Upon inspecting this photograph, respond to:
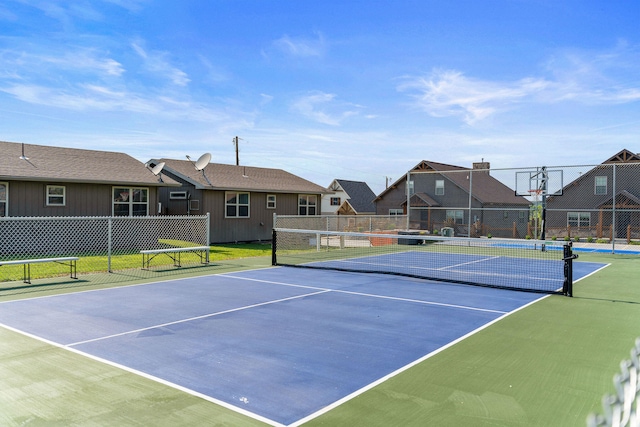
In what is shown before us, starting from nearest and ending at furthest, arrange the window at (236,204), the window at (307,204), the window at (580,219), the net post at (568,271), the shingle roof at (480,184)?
the net post at (568,271), the window at (236,204), the window at (307,204), the window at (580,219), the shingle roof at (480,184)

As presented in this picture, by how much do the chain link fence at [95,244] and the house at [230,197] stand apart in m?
1.23

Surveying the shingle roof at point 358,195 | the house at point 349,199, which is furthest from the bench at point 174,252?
the shingle roof at point 358,195

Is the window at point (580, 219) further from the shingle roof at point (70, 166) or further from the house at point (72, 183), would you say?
the shingle roof at point (70, 166)

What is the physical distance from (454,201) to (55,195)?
102 ft

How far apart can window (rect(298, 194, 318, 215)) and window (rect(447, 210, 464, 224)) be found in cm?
1482

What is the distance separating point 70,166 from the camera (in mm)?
20250

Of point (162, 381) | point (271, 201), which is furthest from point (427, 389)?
point (271, 201)

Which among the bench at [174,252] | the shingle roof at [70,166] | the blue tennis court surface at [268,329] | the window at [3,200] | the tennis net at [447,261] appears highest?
the shingle roof at [70,166]

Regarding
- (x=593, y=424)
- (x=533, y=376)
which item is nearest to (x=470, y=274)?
(x=533, y=376)

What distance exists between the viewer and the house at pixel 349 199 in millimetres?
56312

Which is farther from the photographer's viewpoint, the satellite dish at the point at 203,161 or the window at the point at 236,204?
the window at the point at 236,204

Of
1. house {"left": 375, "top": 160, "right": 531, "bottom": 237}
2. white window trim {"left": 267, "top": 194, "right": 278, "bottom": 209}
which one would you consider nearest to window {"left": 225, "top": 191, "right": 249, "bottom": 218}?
white window trim {"left": 267, "top": 194, "right": 278, "bottom": 209}

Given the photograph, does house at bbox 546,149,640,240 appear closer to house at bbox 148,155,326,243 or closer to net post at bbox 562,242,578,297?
house at bbox 148,155,326,243

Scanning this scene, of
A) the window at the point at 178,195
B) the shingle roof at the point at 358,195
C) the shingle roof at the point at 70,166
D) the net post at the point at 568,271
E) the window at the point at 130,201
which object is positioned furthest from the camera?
the shingle roof at the point at 358,195
